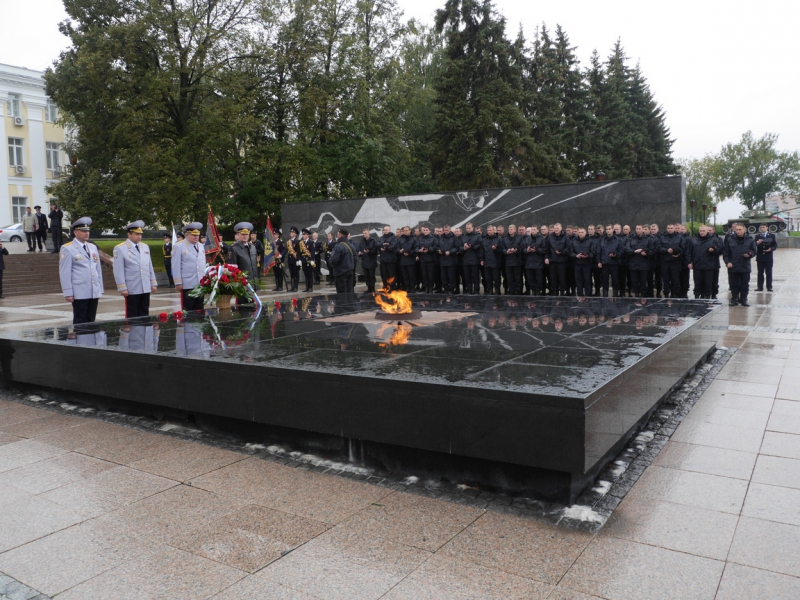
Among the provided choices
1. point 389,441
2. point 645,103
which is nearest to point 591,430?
point 389,441

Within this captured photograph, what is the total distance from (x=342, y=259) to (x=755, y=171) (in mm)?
68481

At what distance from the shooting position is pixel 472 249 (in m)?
16.4

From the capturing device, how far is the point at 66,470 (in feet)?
15.1

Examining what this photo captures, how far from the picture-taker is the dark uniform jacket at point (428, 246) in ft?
56.2

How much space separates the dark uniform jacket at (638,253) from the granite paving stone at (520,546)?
11.5 metres

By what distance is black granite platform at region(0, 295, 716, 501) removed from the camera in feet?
12.8

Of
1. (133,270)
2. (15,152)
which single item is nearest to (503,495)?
(133,270)

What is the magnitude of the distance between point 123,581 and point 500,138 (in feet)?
107

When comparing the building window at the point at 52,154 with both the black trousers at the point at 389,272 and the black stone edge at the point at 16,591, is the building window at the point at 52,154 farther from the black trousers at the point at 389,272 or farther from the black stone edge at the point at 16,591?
the black stone edge at the point at 16,591

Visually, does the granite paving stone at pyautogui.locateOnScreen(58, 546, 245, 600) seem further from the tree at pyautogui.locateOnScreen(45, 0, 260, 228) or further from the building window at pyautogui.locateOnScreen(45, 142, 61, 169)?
the building window at pyautogui.locateOnScreen(45, 142, 61, 169)

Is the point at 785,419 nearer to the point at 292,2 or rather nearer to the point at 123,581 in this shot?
the point at 123,581

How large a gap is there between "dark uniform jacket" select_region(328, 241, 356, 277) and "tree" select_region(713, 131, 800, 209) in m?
65.4

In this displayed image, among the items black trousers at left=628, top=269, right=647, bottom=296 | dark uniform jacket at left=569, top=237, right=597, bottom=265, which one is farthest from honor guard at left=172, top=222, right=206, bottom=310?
black trousers at left=628, top=269, right=647, bottom=296

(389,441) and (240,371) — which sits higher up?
(240,371)
